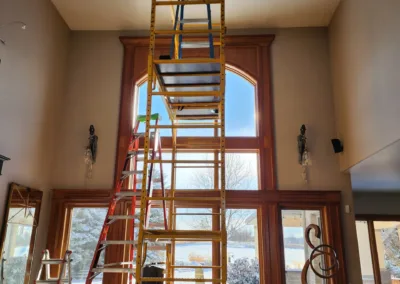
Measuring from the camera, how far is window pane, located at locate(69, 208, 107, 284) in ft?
16.2

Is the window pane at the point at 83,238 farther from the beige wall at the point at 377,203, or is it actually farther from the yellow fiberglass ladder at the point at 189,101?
the beige wall at the point at 377,203

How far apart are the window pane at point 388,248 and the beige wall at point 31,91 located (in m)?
6.44

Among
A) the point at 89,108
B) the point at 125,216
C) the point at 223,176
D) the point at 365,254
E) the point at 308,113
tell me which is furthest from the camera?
the point at 365,254

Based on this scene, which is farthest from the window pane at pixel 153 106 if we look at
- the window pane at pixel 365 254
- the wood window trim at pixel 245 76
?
the window pane at pixel 365 254

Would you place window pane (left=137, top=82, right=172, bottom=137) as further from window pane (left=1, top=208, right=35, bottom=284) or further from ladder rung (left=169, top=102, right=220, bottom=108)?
window pane (left=1, top=208, right=35, bottom=284)

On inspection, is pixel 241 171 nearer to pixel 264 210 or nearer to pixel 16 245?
pixel 264 210

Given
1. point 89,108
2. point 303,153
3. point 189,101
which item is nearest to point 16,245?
point 89,108

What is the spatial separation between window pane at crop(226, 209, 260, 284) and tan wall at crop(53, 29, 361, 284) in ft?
2.41

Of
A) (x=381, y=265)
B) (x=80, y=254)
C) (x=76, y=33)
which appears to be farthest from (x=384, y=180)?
(x=76, y=33)

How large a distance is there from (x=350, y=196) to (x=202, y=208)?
210 centimetres

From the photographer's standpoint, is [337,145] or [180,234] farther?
[337,145]

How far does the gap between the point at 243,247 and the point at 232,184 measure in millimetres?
902

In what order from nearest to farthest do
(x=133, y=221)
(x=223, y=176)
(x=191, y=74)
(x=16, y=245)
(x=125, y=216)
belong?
(x=223, y=176), (x=191, y=74), (x=125, y=216), (x=16, y=245), (x=133, y=221)

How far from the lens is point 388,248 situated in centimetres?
738
